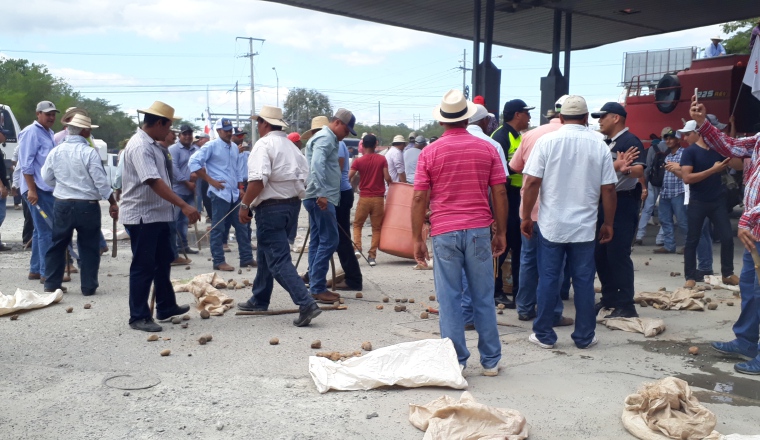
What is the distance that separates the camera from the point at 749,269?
572 cm

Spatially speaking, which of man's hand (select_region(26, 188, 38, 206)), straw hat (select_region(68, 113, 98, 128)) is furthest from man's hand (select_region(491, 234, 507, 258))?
man's hand (select_region(26, 188, 38, 206))

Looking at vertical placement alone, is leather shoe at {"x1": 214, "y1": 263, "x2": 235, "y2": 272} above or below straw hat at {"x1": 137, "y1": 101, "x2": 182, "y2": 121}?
below

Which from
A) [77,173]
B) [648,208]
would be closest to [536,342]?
[77,173]

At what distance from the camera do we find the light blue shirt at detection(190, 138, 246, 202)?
1014 cm

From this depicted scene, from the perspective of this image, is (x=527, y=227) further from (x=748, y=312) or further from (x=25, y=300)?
(x=25, y=300)

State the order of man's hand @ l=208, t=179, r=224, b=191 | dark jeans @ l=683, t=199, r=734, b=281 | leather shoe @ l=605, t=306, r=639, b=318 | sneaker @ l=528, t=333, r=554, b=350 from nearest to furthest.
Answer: sneaker @ l=528, t=333, r=554, b=350 < leather shoe @ l=605, t=306, r=639, b=318 < dark jeans @ l=683, t=199, r=734, b=281 < man's hand @ l=208, t=179, r=224, b=191

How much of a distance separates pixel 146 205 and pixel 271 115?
1478 mm

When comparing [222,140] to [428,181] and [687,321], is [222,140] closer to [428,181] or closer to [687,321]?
[428,181]

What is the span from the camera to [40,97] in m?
53.5

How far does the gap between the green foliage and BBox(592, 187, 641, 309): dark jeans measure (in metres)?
38.8

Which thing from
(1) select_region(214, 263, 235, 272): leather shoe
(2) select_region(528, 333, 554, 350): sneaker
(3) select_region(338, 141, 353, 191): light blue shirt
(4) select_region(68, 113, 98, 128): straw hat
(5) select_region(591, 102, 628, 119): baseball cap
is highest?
(5) select_region(591, 102, 628, 119): baseball cap

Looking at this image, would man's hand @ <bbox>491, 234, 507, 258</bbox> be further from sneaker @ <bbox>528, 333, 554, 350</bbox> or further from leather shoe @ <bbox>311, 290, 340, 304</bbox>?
leather shoe @ <bbox>311, 290, 340, 304</bbox>

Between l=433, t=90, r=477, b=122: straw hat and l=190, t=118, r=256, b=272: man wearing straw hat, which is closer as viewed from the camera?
l=433, t=90, r=477, b=122: straw hat

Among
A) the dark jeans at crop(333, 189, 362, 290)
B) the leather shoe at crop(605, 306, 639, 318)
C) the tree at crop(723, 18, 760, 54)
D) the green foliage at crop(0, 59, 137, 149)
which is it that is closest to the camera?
the leather shoe at crop(605, 306, 639, 318)
